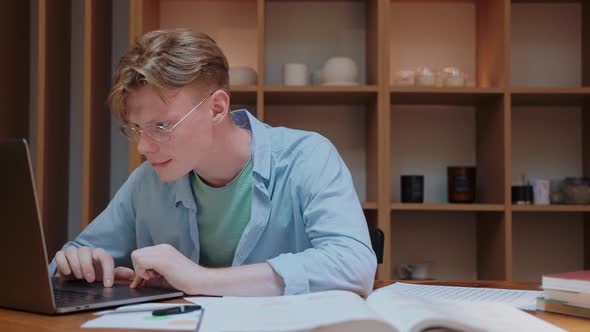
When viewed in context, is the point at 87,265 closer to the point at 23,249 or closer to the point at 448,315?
the point at 23,249

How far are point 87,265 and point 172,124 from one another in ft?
1.05

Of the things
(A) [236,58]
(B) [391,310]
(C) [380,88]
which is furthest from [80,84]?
(B) [391,310]

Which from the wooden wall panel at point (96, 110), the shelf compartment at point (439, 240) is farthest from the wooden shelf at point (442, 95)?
the wooden wall panel at point (96, 110)

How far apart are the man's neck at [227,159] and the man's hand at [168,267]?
36 cm

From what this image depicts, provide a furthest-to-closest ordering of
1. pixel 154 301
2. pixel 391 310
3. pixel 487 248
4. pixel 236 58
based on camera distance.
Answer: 1. pixel 236 58
2. pixel 487 248
3. pixel 154 301
4. pixel 391 310

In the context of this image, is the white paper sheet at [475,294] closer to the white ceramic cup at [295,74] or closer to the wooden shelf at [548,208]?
the wooden shelf at [548,208]

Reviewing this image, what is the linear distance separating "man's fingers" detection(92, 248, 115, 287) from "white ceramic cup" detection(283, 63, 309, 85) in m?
1.77

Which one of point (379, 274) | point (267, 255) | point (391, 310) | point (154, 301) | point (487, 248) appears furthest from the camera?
point (487, 248)

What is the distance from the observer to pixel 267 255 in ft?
4.85

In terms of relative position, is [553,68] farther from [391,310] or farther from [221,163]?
[391,310]

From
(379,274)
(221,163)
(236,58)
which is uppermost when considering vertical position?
(236,58)

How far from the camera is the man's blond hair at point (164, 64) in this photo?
4.20 feet

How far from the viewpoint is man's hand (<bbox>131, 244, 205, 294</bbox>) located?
3.60 ft

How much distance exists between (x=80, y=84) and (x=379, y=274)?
5.53 ft
